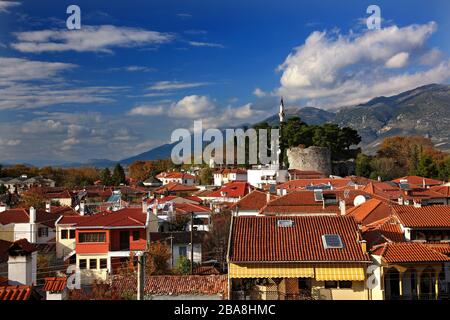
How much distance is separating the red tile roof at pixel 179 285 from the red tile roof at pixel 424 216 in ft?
13.0

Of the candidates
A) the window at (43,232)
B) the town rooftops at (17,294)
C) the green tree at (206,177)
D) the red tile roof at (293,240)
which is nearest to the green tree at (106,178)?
the green tree at (206,177)

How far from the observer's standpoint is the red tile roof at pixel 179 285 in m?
Result: 9.11

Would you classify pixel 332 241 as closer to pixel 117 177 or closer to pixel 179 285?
pixel 179 285

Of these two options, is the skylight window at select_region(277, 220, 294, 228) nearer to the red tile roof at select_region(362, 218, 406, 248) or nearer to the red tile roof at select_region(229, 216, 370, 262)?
the red tile roof at select_region(229, 216, 370, 262)

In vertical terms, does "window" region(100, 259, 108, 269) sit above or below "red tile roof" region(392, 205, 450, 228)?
below

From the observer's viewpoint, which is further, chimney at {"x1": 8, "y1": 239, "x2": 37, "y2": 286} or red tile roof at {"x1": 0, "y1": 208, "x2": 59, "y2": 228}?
red tile roof at {"x1": 0, "y1": 208, "x2": 59, "y2": 228}

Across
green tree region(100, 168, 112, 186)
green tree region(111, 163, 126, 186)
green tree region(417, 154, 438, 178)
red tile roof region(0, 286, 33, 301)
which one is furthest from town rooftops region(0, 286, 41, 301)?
green tree region(100, 168, 112, 186)

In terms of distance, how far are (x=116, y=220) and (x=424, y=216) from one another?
7.57 meters

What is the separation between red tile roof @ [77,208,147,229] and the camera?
1390 cm

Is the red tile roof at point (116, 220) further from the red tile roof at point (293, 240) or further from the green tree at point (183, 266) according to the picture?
the red tile roof at point (293, 240)

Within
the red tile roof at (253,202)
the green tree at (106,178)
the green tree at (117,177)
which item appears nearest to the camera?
the red tile roof at (253,202)

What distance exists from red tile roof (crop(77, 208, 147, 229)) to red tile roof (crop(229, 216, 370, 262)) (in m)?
5.26
